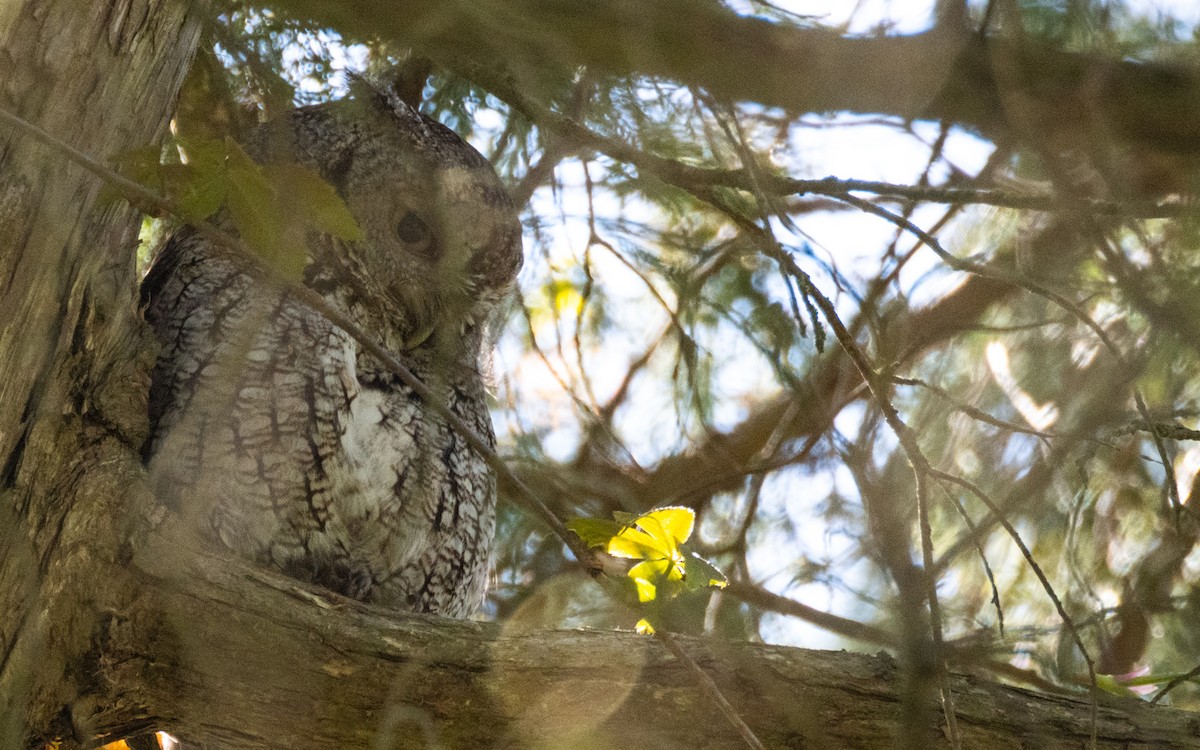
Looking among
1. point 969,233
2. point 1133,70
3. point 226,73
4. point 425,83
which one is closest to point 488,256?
point 425,83

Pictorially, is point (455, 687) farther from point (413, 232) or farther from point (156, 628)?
point (413, 232)

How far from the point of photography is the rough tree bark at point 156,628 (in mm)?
1485

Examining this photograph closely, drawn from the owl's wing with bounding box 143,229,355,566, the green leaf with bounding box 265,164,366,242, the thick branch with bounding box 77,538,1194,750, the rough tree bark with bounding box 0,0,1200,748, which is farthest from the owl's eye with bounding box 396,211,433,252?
the green leaf with bounding box 265,164,366,242

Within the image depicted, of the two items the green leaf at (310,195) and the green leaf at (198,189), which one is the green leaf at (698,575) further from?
the green leaf at (198,189)

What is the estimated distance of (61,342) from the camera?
5.04 feet

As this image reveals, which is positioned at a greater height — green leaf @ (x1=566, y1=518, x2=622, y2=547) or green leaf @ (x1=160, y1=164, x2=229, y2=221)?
green leaf @ (x1=160, y1=164, x2=229, y2=221)

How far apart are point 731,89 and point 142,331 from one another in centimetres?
102

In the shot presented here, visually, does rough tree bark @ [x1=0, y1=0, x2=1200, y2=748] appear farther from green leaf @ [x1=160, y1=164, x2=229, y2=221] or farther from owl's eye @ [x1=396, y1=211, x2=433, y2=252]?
owl's eye @ [x1=396, y1=211, x2=433, y2=252]

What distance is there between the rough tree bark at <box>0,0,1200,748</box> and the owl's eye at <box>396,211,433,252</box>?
742mm

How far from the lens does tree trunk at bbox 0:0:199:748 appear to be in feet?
4.80

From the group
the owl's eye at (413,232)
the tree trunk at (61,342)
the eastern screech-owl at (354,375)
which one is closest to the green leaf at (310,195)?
the eastern screech-owl at (354,375)

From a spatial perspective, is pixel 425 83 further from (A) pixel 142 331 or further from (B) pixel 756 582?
(B) pixel 756 582

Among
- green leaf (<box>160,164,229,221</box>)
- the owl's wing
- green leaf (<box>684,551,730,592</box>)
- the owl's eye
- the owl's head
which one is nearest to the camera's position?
green leaf (<box>160,164,229,221</box>)

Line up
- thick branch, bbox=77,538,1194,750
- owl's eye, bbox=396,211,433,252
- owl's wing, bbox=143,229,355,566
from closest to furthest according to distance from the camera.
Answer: thick branch, bbox=77,538,1194,750
owl's wing, bbox=143,229,355,566
owl's eye, bbox=396,211,433,252
